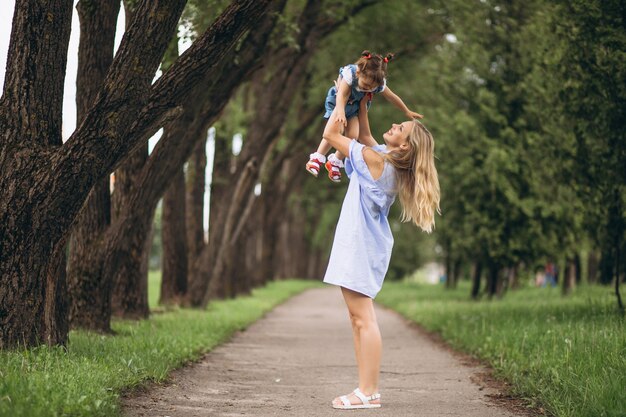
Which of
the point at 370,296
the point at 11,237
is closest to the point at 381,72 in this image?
the point at 370,296

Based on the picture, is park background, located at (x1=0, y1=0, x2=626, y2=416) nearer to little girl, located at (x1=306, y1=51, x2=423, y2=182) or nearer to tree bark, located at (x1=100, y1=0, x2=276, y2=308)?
tree bark, located at (x1=100, y1=0, x2=276, y2=308)

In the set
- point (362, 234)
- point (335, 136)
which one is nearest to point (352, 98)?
point (335, 136)

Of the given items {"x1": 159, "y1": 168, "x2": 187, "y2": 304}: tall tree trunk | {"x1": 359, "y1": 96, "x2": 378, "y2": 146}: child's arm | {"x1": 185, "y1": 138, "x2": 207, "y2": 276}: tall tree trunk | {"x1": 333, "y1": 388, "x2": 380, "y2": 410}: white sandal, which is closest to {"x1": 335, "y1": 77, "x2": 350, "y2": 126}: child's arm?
{"x1": 359, "y1": 96, "x2": 378, "y2": 146}: child's arm

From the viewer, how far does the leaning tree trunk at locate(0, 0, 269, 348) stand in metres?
7.25

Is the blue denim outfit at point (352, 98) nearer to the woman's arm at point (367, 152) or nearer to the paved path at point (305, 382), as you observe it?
the woman's arm at point (367, 152)

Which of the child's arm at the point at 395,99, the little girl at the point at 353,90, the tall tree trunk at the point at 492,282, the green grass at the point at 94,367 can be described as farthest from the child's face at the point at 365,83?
the tall tree trunk at the point at 492,282

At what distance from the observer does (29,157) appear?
7.36m

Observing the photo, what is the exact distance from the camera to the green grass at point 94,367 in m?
5.31

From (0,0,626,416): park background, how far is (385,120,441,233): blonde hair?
1.70m

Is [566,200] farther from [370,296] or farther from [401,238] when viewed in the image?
[401,238]

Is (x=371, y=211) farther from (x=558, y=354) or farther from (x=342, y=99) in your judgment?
(x=558, y=354)

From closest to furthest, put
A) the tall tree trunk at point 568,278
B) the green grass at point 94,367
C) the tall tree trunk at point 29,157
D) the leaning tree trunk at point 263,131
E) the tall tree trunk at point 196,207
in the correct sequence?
the green grass at point 94,367 < the tall tree trunk at point 29,157 < the leaning tree trunk at point 263,131 < the tall tree trunk at point 196,207 < the tall tree trunk at point 568,278

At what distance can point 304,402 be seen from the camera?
23.2ft

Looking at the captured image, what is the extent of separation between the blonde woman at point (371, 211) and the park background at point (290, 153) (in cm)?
146
